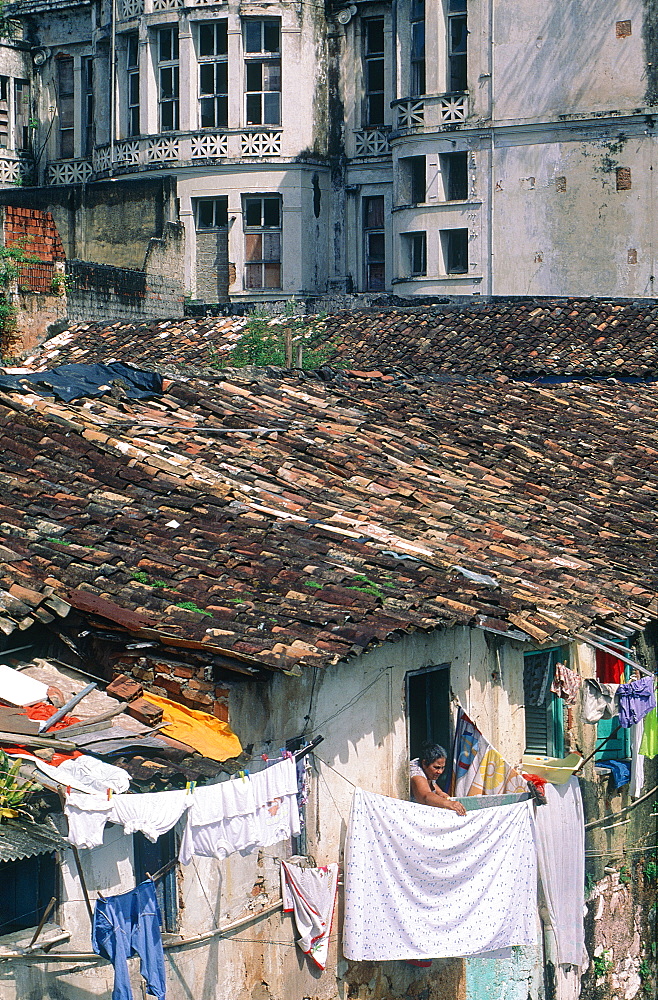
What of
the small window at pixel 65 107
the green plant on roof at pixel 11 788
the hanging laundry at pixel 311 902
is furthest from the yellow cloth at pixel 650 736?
the small window at pixel 65 107

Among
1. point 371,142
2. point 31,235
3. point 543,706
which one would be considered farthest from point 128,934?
point 371,142

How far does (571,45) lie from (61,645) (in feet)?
92.3

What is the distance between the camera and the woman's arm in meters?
9.92

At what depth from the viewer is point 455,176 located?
36.3m

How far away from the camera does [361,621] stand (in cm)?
922

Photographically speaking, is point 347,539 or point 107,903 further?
point 347,539

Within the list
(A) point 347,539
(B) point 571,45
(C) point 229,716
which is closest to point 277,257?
(B) point 571,45

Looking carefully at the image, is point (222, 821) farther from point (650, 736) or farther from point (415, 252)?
point (415, 252)

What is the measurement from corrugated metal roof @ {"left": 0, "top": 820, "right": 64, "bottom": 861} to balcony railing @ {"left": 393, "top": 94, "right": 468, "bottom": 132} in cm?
3008

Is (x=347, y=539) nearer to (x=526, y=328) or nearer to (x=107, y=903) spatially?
(x=107, y=903)

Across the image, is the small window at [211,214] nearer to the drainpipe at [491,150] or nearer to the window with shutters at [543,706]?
the drainpipe at [491,150]

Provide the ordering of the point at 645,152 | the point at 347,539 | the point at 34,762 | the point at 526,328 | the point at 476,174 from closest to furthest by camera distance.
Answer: the point at 34,762 → the point at 347,539 → the point at 526,328 → the point at 645,152 → the point at 476,174

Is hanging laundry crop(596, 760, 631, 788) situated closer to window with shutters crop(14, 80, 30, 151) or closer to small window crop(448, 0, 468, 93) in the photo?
small window crop(448, 0, 468, 93)

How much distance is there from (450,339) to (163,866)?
1935 centimetres
